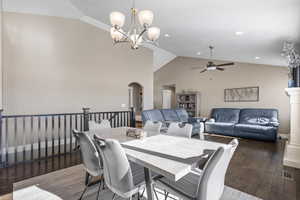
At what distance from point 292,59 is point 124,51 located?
495cm

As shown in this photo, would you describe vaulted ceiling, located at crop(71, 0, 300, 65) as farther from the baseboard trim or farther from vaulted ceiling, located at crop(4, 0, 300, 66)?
the baseboard trim

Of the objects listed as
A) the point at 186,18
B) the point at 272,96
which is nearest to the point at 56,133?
the point at 186,18

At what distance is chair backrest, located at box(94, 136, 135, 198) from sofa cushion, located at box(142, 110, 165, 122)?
11.8 ft

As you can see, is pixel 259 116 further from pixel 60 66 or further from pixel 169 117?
pixel 60 66

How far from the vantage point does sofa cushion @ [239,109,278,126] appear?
5.62 meters

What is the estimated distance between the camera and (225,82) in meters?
7.17

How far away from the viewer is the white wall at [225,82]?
5879 millimetres

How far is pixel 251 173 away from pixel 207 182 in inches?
89.5

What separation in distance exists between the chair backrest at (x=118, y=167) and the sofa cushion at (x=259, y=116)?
5.63 metres

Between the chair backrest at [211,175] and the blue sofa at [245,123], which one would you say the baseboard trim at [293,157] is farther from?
the chair backrest at [211,175]

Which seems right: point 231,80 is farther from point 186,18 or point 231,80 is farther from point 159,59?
point 186,18

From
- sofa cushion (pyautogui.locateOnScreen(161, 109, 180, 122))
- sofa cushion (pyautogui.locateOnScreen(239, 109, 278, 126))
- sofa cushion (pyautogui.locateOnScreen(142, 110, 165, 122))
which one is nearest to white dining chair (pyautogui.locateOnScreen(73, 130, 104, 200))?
sofa cushion (pyautogui.locateOnScreen(142, 110, 165, 122))

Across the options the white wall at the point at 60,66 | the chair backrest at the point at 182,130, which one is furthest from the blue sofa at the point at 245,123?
the chair backrest at the point at 182,130

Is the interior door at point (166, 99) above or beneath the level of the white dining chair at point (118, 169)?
above
